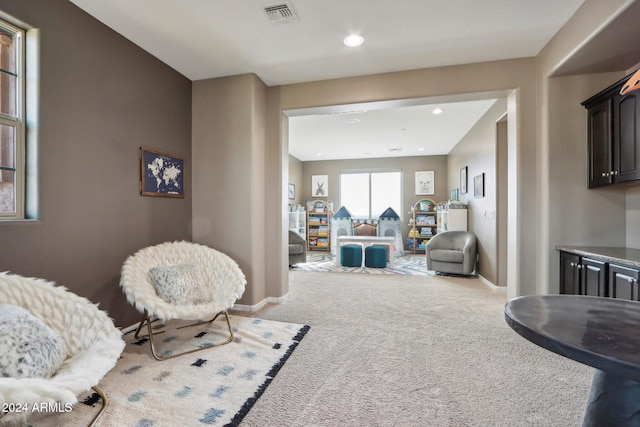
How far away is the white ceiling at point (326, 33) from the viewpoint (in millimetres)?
2246

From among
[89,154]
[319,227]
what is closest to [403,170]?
[319,227]

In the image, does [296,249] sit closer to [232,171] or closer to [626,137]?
[232,171]

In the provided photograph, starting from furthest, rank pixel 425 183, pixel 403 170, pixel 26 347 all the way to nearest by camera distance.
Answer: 1. pixel 403 170
2. pixel 425 183
3. pixel 26 347

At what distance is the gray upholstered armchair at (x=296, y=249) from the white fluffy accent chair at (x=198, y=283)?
300 centimetres

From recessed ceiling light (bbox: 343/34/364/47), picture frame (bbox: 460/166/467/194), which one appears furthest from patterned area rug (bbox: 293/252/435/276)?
recessed ceiling light (bbox: 343/34/364/47)

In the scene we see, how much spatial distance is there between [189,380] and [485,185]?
182 inches

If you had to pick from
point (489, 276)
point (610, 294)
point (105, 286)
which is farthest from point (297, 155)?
point (610, 294)

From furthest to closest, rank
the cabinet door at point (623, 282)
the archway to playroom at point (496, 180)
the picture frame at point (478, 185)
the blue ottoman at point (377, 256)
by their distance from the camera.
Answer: the blue ottoman at point (377, 256) < the picture frame at point (478, 185) < the archway to playroom at point (496, 180) < the cabinet door at point (623, 282)

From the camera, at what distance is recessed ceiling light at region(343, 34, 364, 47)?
263cm

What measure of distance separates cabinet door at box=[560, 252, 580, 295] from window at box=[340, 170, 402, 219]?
5820 mm

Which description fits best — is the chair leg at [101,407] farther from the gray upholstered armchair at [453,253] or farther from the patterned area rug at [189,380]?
the gray upholstered armchair at [453,253]

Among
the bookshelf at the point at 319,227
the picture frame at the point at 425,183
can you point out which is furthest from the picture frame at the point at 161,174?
the picture frame at the point at 425,183

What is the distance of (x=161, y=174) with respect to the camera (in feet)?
10.00

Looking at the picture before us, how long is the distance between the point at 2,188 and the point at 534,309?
3.05m
